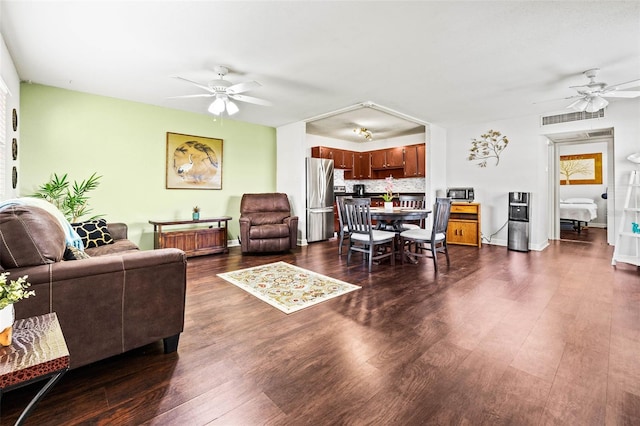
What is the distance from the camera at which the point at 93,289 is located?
5.12ft

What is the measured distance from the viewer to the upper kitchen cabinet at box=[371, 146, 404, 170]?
7054mm

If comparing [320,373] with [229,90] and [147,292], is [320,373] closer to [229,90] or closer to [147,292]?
[147,292]

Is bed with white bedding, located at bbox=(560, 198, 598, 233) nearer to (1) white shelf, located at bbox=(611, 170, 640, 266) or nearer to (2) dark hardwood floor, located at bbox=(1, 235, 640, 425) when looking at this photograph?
(1) white shelf, located at bbox=(611, 170, 640, 266)

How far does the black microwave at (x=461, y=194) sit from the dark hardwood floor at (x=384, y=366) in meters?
2.94

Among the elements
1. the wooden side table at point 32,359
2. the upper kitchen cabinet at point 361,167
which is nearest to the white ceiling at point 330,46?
the wooden side table at point 32,359

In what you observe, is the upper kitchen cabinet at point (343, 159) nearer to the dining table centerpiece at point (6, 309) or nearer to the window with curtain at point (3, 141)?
the window with curtain at point (3, 141)

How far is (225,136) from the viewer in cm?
568

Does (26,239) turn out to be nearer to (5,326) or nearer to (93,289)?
(93,289)

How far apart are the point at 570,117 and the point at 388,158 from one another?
342cm

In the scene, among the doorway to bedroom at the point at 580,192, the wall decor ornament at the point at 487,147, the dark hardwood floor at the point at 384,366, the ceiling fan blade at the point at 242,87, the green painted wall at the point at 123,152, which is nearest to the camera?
the dark hardwood floor at the point at 384,366

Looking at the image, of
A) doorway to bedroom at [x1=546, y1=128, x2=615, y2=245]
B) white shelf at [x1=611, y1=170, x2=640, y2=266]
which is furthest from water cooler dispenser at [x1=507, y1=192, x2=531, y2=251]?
doorway to bedroom at [x1=546, y1=128, x2=615, y2=245]

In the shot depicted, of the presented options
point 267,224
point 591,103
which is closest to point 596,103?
point 591,103

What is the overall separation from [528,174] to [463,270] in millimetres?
2933

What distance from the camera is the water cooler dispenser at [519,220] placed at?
509cm
